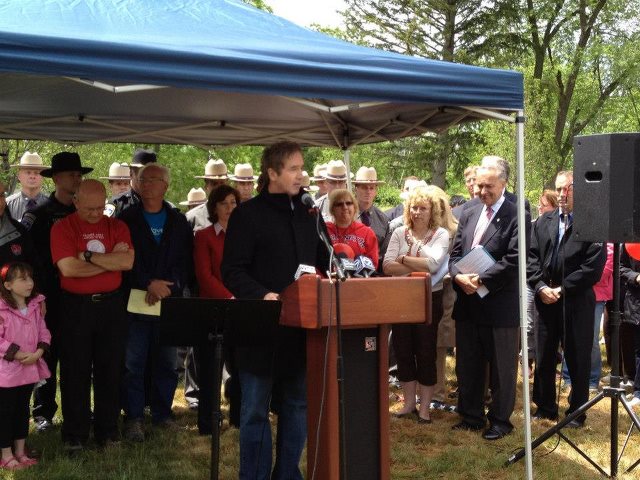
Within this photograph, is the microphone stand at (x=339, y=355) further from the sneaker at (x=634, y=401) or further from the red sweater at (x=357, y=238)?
the sneaker at (x=634, y=401)

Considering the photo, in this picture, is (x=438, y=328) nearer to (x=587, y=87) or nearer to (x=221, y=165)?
(x=221, y=165)

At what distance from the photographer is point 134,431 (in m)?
6.31

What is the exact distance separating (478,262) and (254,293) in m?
2.51

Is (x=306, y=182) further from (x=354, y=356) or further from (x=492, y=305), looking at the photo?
(x=354, y=356)

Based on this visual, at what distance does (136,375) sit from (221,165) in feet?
9.36

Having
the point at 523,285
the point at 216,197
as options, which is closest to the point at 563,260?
the point at 523,285

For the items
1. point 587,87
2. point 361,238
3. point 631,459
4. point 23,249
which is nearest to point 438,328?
point 361,238

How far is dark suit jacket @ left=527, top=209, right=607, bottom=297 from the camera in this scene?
21.8 feet

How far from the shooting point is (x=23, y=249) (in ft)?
18.8

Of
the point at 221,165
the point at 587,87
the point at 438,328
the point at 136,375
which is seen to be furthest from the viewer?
the point at 587,87

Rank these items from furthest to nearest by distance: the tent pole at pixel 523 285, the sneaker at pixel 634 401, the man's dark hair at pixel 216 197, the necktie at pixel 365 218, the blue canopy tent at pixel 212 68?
the necktie at pixel 365 218
the sneaker at pixel 634 401
the man's dark hair at pixel 216 197
the tent pole at pixel 523 285
the blue canopy tent at pixel 212 68

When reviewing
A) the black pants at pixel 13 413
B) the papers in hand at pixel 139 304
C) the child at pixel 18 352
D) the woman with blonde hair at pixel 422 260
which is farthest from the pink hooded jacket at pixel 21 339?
the woman with blonde hair at pixel 422 260

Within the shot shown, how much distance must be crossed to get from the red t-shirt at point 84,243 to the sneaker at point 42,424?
55.8 inches

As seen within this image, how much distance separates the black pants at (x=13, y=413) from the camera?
213 inches
